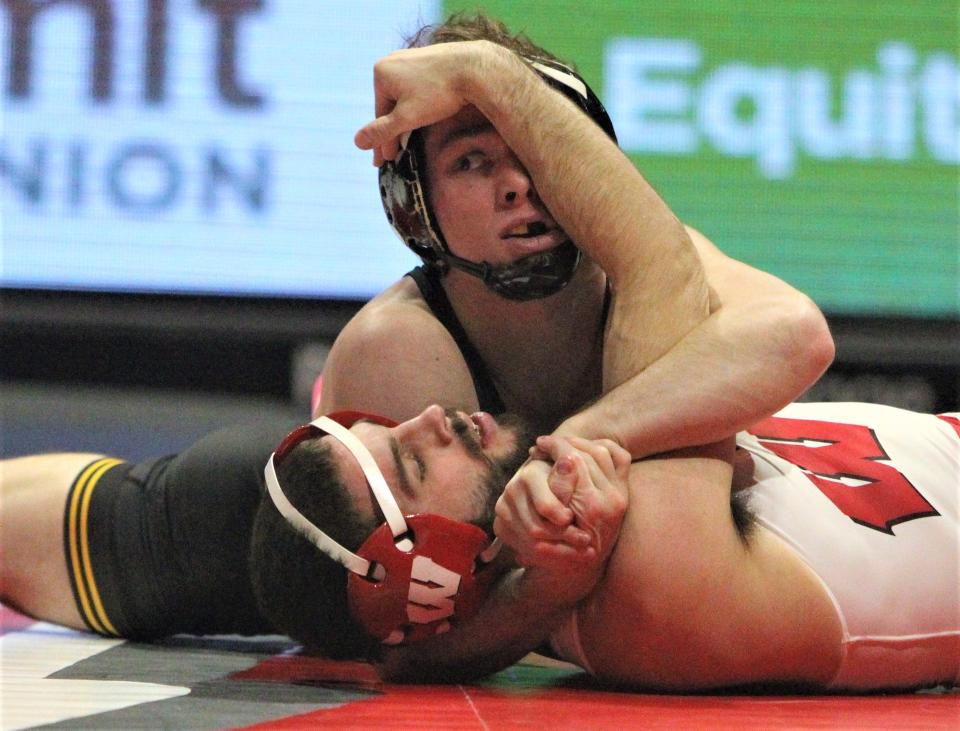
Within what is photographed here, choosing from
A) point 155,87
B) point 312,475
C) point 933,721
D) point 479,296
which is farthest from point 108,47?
point 933,721

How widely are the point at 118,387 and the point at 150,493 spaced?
2571mm

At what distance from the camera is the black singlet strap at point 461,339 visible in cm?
224

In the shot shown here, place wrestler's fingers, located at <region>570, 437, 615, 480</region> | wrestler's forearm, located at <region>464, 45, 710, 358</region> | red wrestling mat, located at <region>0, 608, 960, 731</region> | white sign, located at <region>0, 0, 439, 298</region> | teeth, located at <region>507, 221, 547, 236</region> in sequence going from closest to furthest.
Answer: red wrestling mat, located at <region>0, 608, 960, 731</region> < wrestler's fingers, located at <region>570, 437, 615, 480</region> < wrestler's forearm, located at <region>464, 45, 710, 358</region> < teeth, located at <region>507, 221, 547, 236</region> < white sign, located at <region>0, 0, 439, 298</region>

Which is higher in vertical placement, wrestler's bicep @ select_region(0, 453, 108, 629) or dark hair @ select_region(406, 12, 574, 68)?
dark hair @ select_region(406, 12, 574, 68)

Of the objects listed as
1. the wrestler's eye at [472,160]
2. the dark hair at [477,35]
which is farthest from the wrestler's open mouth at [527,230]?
the dark hair at [477,35]

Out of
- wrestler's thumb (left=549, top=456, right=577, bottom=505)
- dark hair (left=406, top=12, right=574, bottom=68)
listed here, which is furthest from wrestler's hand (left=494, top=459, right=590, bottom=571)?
dark hair (left=406, top=12, right=574, bottom=68)

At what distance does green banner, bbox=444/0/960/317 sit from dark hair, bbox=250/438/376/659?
3130 millimetres

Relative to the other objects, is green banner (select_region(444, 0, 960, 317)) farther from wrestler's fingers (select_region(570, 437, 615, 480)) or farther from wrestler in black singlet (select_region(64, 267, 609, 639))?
wrestler's fingers (select_region(570, 437, 615, 480))

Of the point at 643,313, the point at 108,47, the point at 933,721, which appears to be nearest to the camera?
the point at 933,721

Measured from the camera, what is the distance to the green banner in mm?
4719

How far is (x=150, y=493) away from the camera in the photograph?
2.64 m

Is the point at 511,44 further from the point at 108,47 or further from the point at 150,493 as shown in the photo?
the point at 108,47

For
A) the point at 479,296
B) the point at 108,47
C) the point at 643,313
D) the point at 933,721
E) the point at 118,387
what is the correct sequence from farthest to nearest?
the point at 118,387 < the point at 108,47 < the point at 479,296 < the point at 643,313 < the point at 933,721

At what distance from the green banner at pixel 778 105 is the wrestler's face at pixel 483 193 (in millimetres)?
2647
